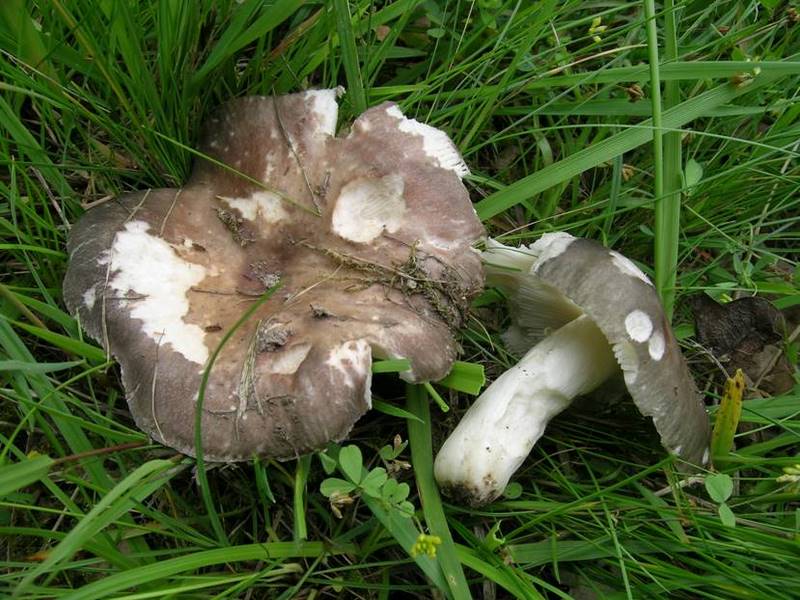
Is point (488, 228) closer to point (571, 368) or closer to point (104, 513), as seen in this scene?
point (571, 368)

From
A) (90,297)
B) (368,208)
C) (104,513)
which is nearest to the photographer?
(104,513)

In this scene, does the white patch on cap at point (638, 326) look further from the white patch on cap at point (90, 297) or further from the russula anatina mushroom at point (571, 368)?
the white patch on cap at point (90, 297)

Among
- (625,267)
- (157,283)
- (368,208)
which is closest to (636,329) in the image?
(625,267)

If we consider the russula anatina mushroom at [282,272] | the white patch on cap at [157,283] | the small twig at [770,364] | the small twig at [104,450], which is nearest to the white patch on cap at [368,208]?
the russula anatina mushroom at [282,272]

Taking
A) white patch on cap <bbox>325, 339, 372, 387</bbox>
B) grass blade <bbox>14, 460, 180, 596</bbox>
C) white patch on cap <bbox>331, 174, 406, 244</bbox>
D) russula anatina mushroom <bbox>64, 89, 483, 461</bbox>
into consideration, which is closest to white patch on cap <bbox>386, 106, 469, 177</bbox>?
russula anatina mushroom <bbox>64, 89, 483, 461</bbox>

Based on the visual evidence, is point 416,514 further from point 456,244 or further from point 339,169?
point 339,169

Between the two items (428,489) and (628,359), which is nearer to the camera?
(628,359)

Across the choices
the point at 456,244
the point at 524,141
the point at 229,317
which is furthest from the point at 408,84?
the point at 229,317

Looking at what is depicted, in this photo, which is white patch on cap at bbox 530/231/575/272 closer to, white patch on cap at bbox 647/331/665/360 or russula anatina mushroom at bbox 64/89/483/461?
russula anatina mushroom at bbox 64/89/483/461
